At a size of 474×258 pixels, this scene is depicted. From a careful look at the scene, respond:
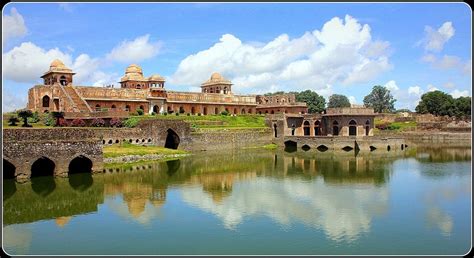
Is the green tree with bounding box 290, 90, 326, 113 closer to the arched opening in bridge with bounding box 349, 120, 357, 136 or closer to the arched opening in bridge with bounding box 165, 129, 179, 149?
the arched opening in bridge with bounding box 349, 120, 357, 136

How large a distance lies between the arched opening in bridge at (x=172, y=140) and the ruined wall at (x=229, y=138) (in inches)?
52.0

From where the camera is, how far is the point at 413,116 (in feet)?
191

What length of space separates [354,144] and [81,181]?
2195 centimetres

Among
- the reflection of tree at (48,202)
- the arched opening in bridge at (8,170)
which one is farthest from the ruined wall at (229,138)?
the reflection of tree at (48,202)

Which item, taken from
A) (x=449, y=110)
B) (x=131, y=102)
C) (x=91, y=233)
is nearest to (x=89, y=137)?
(x=91, y=233)

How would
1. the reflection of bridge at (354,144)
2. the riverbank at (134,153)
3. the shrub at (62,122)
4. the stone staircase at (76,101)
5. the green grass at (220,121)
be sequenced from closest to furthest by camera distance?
the riverbank at (134,153) < the shrub at (62,122) < the reflection of bridge at (354,144) < the stone staircase at (76,101) < the green grass at (220,121)

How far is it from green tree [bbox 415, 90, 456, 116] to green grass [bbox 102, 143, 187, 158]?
44.9m

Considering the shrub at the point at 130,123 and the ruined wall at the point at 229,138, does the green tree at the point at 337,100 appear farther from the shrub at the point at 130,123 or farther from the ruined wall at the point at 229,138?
the shrub at the point at 130,123

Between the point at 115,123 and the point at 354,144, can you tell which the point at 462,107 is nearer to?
the point at 354,144

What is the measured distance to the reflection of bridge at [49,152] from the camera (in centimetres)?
1902

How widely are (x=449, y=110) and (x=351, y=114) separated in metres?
30.1

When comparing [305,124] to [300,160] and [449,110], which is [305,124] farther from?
[449,110]

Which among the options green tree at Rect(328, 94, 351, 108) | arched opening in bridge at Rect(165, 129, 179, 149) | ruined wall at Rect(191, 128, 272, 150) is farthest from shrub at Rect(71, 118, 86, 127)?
Answer: green tree at Rect(328, 94, 351, 108)

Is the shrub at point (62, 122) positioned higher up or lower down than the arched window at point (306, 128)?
higher up
